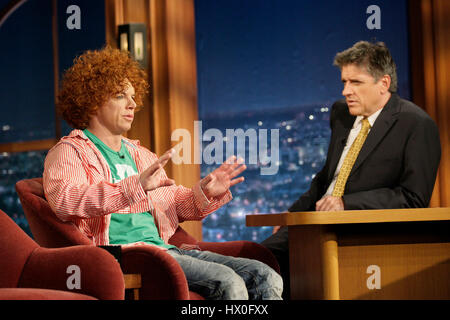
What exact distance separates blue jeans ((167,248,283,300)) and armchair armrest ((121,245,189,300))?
0.44 ft

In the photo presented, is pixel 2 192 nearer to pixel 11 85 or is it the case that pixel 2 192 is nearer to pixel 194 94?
pixel 11 85

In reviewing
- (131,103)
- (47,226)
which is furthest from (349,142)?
(47,226)

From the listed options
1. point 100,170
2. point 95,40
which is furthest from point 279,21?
point 100,170

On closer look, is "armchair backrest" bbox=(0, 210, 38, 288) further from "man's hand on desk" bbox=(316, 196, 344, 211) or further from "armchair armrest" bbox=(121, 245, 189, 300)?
"man's hand on desk" bbox=(316, 196, 344, 211)

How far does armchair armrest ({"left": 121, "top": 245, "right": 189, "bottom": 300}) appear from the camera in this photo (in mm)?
1998

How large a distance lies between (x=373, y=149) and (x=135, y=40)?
215cm

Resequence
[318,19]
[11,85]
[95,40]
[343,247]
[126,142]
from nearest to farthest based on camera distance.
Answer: [343,247]
[126,142]
[318,19]
[95,40]
[11,85]

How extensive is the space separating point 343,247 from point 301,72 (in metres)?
2.40

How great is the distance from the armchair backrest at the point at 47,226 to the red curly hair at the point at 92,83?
0.40m

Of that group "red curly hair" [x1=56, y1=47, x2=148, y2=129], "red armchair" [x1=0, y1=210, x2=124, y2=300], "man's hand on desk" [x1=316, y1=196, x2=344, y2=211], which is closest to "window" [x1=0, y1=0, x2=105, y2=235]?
"red curly hair" [x1=56, y1=47, x2=148, y2=129]

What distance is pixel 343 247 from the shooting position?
6.31 ft

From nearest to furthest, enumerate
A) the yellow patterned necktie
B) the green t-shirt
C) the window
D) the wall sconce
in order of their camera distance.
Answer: the green t-shirt → the yellow patterned necktie → the wall sconce → the window

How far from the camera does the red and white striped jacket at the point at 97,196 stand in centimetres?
212

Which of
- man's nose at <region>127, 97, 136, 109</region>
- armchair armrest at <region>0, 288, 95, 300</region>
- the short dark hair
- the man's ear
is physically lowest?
armchair armrest at <region>0, 288, 95, 300</region>
